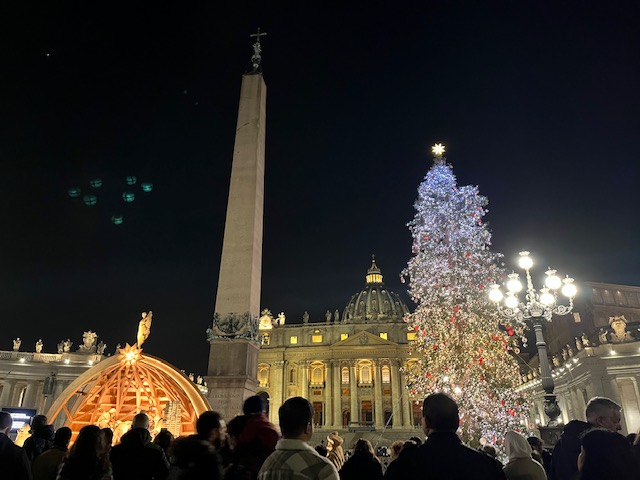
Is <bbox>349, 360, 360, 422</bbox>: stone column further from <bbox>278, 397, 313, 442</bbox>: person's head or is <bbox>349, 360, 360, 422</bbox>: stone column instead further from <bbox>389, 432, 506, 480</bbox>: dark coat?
<bbox>389, 432, 506, 480</bbox>: dark coat

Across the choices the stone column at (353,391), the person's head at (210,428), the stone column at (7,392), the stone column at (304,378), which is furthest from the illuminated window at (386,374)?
the person's head at (210,428)

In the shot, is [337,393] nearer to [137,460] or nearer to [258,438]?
[137,460]

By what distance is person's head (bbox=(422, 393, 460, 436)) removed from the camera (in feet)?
9.73

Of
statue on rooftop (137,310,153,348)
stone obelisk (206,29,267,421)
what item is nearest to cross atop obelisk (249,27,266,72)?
stone obelisk (206,29,267,421)

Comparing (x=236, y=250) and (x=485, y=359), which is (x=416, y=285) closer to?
(x=485, y=359)

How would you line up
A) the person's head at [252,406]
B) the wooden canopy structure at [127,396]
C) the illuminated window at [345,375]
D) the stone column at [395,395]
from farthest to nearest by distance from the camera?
the illuminated window at [345,375] < the stone column at [395,395] < the wooden canopy structure at [127,396] < the person's head at [252,406]

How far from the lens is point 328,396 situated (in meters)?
78.8

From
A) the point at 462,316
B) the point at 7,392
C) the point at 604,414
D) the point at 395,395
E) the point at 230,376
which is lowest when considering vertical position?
the point at 604,414

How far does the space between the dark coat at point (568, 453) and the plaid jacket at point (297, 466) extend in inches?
153

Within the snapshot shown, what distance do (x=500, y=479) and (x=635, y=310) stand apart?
61.8 metres

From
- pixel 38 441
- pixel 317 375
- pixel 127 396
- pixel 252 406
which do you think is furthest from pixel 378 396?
pixel 252 406

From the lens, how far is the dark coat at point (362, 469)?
18.0 feet

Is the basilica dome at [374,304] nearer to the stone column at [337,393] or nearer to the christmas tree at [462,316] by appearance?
the stone column at [337,393]

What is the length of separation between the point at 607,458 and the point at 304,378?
80287mm
